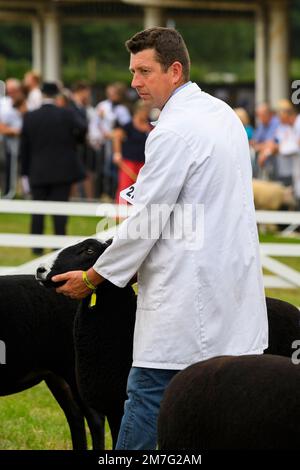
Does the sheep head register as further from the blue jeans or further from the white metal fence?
the white metal fence

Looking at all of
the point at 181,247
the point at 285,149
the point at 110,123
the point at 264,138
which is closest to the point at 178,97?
the point at 181,247

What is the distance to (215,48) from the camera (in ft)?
238

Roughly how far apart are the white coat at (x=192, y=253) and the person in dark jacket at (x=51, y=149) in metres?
11.2

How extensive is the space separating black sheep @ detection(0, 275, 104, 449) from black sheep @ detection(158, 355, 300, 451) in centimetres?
187

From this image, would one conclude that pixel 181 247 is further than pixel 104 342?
No

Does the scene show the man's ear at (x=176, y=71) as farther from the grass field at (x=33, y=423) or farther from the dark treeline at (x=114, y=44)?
the dark treeline at (x=114, y=44)

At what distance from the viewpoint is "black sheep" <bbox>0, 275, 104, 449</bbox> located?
6.38 meters

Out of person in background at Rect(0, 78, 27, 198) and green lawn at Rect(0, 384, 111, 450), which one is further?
person in background at Rect(0, 78, 27, 198)

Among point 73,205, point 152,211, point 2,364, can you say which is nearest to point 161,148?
point 152,211

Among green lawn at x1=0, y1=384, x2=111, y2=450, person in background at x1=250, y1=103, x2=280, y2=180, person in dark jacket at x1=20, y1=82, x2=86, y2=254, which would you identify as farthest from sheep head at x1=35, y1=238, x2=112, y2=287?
person in background at x1=250, y1=103, x2=280, y2=180

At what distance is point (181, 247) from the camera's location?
4.85 meters

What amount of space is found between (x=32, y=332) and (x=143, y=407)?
5.23ft

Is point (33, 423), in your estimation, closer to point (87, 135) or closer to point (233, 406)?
point (233, 406)

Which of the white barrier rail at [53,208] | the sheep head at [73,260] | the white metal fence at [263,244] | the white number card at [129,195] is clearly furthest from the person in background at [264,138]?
the white number card at [129,195]
